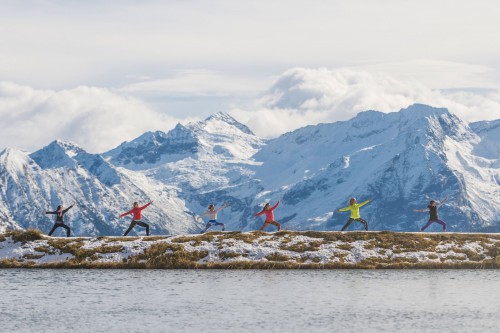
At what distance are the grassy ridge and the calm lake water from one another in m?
2.82

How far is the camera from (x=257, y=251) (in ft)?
228

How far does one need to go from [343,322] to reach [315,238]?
103 feet

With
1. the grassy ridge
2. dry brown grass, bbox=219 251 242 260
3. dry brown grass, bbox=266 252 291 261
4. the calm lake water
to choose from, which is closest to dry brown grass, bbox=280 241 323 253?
the grassy ridge

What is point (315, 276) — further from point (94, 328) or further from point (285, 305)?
point (94, 328)

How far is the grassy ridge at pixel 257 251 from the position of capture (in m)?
67.5

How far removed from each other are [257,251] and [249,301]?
2121cm

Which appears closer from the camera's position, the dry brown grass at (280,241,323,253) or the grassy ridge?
the grassy ridge

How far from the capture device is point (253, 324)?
41094mm

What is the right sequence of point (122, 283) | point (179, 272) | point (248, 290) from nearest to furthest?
point (248, 290) → point (122, 283) → point (179, 272)

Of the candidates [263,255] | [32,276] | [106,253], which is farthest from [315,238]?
[32,276]

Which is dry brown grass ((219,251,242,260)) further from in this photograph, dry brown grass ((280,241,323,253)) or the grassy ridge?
dry brown grass ((280,241,323,253))

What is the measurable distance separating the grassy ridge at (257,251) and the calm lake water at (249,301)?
2.82 m

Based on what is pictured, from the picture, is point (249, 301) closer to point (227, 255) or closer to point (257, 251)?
point (227, 255)

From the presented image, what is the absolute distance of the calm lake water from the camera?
41062 mm
